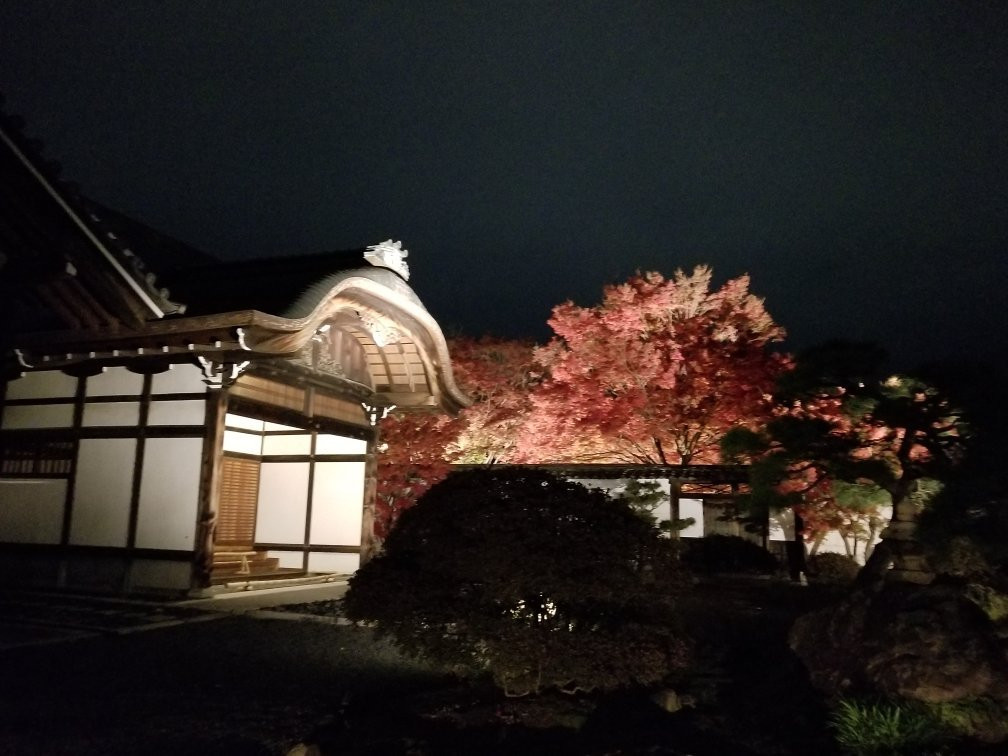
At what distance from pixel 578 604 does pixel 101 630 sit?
17.8ft

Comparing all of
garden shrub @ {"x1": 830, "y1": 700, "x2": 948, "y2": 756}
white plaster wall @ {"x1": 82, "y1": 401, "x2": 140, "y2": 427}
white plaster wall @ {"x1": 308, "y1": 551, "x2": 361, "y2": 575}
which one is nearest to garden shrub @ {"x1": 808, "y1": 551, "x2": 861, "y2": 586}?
white plaster wall @ {"x1": 308, "y1": 551, "x2": 361, "y2": 575}

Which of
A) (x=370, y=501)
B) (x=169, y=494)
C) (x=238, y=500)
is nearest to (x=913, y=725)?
(x=169, y=494)

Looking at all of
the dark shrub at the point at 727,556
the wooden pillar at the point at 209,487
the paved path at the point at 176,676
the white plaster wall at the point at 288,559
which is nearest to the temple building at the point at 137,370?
the wooden pillar at the point at 209,487

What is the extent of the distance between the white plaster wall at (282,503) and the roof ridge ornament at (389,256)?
5.16m

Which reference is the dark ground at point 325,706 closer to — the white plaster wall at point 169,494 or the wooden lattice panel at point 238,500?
the white plaster wall at point 169,494

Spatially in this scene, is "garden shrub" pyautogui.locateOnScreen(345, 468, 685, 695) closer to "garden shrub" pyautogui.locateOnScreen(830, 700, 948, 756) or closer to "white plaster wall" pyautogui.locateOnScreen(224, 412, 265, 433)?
"garden shrub" pyautogui.locateOnScreen(830, 700, 948, 756)

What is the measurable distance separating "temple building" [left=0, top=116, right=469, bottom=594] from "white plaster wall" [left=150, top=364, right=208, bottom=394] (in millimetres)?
24

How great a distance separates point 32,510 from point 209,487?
3374 mm

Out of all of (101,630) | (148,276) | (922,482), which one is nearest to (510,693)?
(922,482)

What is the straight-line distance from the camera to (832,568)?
16.5 meters

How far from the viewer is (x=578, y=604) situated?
5.61 m

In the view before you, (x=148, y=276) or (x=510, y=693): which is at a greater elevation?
(x=148, y=276)

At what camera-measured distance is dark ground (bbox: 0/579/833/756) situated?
15.3ft

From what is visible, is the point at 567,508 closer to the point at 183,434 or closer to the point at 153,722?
the point at 153,722
